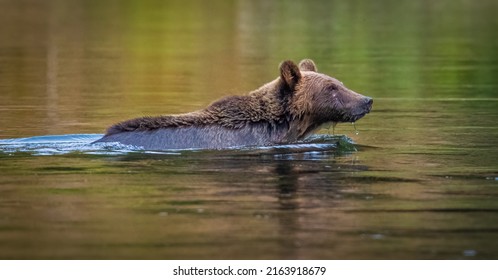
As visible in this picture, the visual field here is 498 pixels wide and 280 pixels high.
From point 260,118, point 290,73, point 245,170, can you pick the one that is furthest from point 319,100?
point 245,170

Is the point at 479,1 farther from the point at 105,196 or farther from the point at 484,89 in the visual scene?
the point at 105,196

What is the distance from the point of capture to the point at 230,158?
47.4 ft

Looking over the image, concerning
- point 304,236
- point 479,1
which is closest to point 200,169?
point 304,236

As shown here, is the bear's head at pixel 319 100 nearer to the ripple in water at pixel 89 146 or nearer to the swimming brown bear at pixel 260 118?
the swimming brown bear at pixel 260 118

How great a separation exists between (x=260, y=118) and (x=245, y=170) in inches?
73.8

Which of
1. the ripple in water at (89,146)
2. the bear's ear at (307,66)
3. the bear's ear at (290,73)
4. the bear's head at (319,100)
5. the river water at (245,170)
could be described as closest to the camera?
the river water at (245,170)

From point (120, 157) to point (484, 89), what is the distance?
10795 mm

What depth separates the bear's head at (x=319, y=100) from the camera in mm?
15531

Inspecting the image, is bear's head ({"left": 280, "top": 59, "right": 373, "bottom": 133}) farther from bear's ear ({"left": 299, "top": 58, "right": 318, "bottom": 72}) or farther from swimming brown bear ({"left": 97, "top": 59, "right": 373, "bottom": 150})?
bear's ear ({"left": 299, "top": 58, "right": 318, "bottom": 72})

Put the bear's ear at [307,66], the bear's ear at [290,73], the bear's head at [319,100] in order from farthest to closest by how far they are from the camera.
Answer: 1. the bear's ear at [307,66]
2. the bear's head at [319,100]
3. the bear's ear at [290,73]

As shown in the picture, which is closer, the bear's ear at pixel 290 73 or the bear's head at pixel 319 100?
the bear's ear at pixel 290 73

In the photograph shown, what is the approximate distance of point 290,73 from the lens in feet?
50.5

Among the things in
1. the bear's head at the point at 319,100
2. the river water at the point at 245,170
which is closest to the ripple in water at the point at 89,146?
the river water at the point at 245,170

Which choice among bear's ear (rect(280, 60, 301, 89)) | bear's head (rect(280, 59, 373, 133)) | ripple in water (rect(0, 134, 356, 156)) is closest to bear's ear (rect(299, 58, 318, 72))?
bear's head (rect(280, 59, 373, 133))
